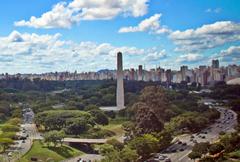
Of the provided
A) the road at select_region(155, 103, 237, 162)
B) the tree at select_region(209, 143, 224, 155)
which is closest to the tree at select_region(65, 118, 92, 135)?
the road at select_region(155, 103, 237, 162)

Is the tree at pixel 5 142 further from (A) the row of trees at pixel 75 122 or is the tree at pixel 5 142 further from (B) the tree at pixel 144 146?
(B) the tree at pixel 144 146

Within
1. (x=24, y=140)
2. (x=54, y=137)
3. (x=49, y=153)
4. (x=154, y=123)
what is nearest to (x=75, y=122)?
(x=24, y=140)

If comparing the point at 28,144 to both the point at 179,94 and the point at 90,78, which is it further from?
the point at 90,78

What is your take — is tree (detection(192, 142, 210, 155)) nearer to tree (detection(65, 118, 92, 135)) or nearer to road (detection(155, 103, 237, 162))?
road (detection(155, 103, 237, 162))

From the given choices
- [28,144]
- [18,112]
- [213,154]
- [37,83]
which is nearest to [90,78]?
[37,83]

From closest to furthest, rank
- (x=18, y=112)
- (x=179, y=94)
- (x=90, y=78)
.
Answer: (x=18, y=112), (x=179, y=94), (x=90, y=78)

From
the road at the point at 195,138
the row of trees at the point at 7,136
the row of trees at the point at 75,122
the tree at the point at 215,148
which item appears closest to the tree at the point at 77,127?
the row of trees at the point at 75,122

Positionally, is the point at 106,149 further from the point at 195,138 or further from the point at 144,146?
the point at 195,138
